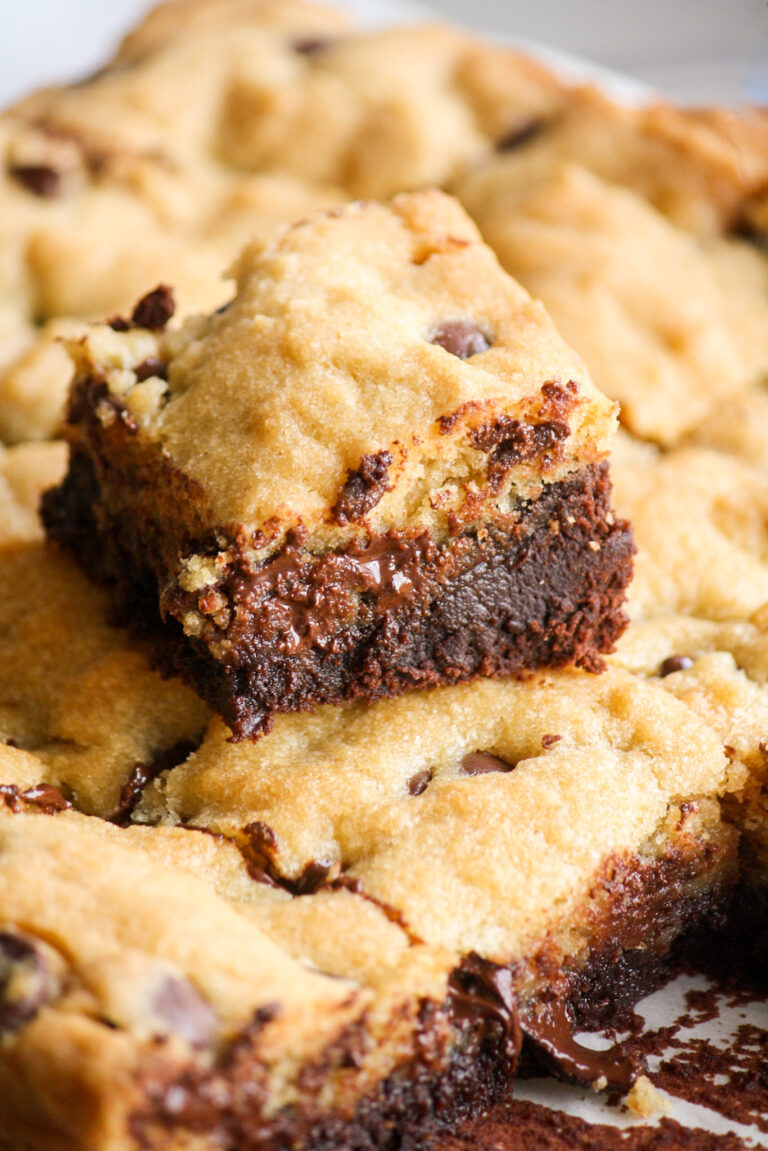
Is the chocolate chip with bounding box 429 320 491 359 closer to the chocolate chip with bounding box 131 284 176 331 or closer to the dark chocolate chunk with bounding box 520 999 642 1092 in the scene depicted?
the chocolate chip with bounding box 131 284 176 331

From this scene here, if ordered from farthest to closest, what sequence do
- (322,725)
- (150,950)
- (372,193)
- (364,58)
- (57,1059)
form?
(364,58), (372,193), (322,725), (150,950), (57,1059)

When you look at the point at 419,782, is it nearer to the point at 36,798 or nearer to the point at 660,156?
the point at 36,798

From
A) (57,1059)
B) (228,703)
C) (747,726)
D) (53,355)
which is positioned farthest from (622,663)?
(53,355)

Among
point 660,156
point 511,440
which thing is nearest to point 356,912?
point 511,440

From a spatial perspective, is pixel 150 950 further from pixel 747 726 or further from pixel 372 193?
pixel 372 193

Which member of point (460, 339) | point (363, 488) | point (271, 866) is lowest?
point (271, 866)

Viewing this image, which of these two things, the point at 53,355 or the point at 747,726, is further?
the point at 53,355

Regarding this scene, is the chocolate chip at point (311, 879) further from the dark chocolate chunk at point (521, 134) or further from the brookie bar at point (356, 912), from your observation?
the dark chocolate chunk at point (521, 134)

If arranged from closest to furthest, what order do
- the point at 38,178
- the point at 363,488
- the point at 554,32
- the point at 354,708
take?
the point at 363,488 → the point at 354,708 → the point at 38,178 → the point at 554,32
